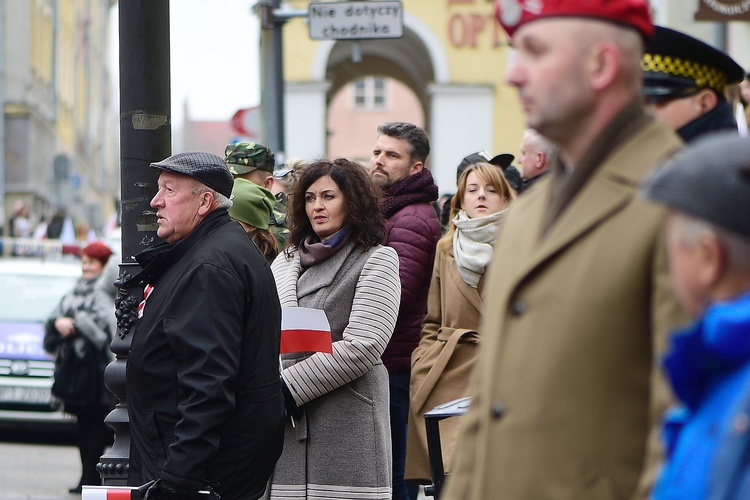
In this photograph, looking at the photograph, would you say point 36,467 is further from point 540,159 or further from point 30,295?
point 540,159

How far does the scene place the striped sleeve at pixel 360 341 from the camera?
508 centimetres

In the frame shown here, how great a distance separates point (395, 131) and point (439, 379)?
59.4 inches

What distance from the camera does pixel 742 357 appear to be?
6.12ft

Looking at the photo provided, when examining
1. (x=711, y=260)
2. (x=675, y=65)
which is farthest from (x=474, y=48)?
(x=711, y=260)

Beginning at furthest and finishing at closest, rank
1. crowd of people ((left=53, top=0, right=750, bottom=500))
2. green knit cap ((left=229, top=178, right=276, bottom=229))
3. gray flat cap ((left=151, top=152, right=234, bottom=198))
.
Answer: green knit cap ((left=229, top=178, right=276, bottom=229))
gray flat cap ((left=151, top=152, right=234, bottom=198))
crowd of people ((left=53, top=0, right=750, bottom=500))

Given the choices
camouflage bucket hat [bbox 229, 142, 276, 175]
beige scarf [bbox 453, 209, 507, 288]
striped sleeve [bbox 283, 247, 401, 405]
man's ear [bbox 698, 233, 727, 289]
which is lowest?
striped sleeve [bbox 283, 247, 401, 405]

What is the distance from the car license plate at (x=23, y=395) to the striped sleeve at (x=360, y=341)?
634 cm

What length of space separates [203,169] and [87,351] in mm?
4792

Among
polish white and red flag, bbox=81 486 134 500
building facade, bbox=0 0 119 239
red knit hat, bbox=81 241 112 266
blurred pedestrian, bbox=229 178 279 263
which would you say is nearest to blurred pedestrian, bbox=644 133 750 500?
polish white and red flag, bbox=81 486 134 500

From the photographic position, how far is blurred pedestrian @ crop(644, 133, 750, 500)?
5.99 feet

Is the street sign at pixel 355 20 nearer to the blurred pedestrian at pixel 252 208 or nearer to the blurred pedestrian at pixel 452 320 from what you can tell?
the blurred pedestrian at pixel 252 208

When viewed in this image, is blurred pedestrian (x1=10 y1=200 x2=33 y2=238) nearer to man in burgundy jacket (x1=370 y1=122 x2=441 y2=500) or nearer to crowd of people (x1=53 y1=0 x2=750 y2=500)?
crowd of people (x1=53 y1=0 x2=750 y2=500)

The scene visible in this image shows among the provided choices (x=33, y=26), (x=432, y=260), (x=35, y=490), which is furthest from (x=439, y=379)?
(x=33, y=26)

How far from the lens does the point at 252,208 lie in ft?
19.2
